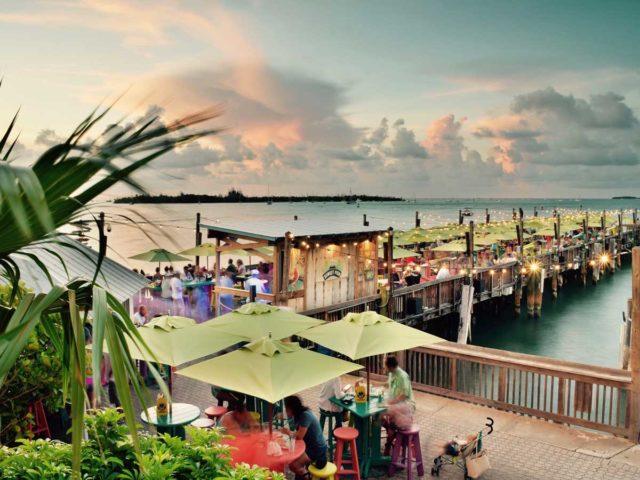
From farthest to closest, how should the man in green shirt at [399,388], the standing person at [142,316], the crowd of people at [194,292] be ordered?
the crowd of people at [194,292] < the standing person at [142,316] < the man in green shirt at [399,388]

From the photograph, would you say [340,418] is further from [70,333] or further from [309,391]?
[70,333]

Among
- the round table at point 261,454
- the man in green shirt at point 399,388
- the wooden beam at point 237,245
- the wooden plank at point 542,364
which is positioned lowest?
the round table at point 261,454

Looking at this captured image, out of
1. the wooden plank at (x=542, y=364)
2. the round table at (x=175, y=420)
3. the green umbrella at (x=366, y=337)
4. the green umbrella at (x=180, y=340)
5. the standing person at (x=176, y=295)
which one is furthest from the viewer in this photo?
the standing person at (x=176, y=295)

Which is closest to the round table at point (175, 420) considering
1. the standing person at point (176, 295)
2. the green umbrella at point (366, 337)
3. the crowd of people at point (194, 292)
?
the green umbrella at point (366, 337)

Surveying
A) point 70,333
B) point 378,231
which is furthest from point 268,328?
point 378,231

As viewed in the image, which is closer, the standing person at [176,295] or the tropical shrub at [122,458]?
the tropical shrub at [122,458]

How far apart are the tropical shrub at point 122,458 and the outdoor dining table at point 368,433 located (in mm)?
4300

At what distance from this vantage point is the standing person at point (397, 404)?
7.92 meters

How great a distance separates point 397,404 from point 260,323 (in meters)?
3.28

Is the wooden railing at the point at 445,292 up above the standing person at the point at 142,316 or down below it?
below

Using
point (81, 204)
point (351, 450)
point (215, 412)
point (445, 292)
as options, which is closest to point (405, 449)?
point (351, 450)

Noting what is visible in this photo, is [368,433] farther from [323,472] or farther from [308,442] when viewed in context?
[323,472]

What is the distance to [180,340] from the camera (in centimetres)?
873

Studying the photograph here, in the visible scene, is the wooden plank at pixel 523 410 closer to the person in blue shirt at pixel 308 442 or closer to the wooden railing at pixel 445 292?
the person in blue shirt at pixel 308 442
